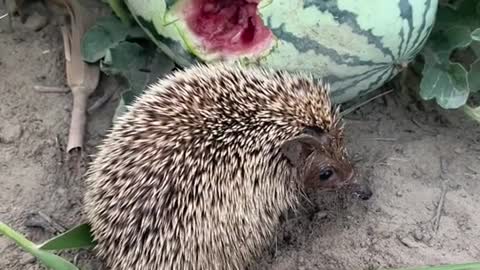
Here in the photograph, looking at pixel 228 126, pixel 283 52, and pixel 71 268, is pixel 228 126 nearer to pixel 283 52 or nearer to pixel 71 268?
pixel 283 52

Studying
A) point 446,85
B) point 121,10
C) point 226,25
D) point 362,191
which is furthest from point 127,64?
point 446,85

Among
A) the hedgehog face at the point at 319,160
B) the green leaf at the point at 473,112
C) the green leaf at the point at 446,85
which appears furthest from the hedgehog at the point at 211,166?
the green leaf at the point at 473,112

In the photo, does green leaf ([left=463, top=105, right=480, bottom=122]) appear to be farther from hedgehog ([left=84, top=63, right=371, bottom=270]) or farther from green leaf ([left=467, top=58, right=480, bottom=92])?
hedgehog ([left=84, top=63, right=371, bottom=270])

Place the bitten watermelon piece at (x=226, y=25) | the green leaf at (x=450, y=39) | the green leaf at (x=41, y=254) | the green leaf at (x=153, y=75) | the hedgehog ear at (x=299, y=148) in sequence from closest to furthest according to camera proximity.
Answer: the green leaf at (x=41, y=254) < the hedgehog ear at (x=299, y=148) < the bitten watermelon piece at (x=226, y=25) < the green leaf at (x=450, y=39) < the green leaf at (x=153, y=75)

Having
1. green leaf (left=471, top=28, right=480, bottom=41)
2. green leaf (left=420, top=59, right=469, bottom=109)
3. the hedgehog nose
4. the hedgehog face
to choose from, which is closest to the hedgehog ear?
the hedgehog face

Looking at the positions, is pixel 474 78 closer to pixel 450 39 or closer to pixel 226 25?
pixel 450 39

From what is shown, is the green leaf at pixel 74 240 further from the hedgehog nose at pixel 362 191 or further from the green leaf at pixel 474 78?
the green leaf at pixel 474 78

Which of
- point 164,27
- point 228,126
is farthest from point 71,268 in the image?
point 164,27
